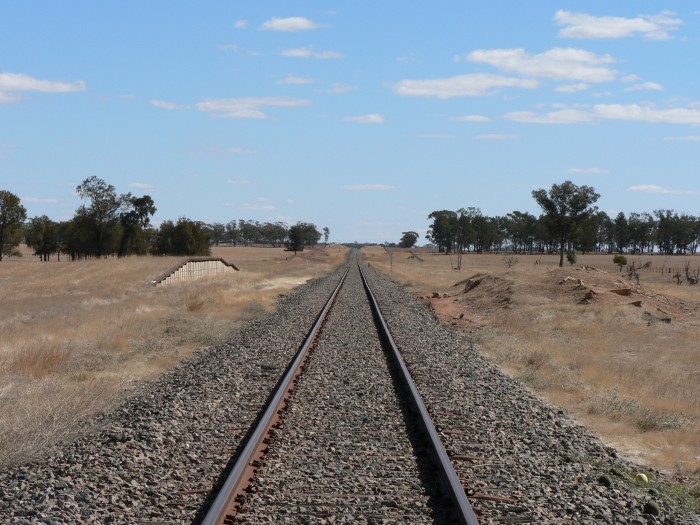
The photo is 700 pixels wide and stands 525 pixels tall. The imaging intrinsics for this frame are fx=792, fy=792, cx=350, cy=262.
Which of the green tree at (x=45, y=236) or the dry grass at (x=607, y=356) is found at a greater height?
the green tree at (x=45, y=236)

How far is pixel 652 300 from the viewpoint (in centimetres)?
3048

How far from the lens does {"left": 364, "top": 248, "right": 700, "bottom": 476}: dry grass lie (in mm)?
→ 10320

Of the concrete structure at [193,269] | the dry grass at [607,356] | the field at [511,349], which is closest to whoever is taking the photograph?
the field at [511,349]

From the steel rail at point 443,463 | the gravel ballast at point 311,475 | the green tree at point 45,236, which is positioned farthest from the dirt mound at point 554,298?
the green tree at point 45,236

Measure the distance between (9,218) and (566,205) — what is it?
6740 cm

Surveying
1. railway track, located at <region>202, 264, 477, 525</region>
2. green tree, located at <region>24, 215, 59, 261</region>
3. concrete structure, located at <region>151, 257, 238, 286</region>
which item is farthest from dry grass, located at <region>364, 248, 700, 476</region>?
green tree, located at <region>24, 215, 59, 261</region>

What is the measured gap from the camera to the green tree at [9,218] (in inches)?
3814

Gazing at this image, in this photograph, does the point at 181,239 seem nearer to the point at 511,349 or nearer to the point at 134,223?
the point at 134,223

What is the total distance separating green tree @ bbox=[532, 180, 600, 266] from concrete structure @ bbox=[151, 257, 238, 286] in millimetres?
28525

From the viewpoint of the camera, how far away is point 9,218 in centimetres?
9800

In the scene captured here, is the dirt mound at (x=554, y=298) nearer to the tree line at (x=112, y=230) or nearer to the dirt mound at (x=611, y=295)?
the dirt mound at (x=611, y=295)

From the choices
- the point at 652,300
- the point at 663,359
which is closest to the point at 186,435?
the point at 663,359

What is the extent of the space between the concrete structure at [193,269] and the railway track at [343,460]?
38.2m

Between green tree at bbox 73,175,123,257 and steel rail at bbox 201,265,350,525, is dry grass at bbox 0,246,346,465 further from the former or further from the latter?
green tree at bbox 73,175,123,257
